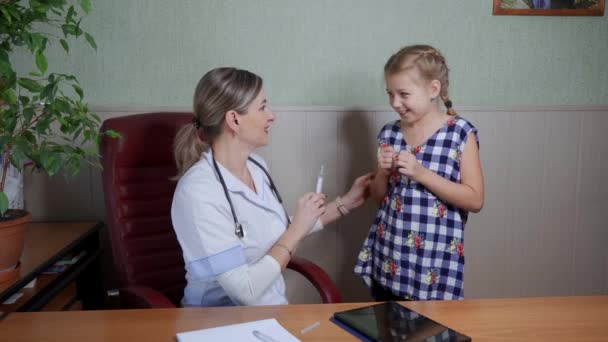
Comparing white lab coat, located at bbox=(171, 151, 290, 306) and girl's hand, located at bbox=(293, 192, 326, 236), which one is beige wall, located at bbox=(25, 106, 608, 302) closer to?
white lab coat, located at bbox=(171, 151, 290, 306)

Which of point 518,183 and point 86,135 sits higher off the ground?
point 86,135

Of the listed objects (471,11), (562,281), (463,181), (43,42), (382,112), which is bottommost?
(562,281)

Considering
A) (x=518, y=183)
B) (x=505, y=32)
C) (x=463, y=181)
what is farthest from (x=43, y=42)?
(x=518, y=183)

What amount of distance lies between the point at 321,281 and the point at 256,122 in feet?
1.63

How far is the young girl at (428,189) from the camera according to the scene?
1.60 metres

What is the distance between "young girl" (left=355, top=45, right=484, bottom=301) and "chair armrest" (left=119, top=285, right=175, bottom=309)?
29.1 inches

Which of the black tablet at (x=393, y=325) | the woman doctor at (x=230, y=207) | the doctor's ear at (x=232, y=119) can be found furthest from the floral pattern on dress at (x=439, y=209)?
the doctor's ear at (x=232, y=119)

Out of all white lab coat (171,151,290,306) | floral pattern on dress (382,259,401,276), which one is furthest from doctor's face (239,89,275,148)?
floral pattern on dress (382,259,401,276)

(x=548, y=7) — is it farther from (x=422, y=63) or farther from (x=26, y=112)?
(x=26, y=112)

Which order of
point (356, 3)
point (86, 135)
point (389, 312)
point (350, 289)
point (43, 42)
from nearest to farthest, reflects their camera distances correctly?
1. point (389, 312)
2. point (43, 42)
3. point (86, 135)
4. point (356, 3)
5. point (350, 289)

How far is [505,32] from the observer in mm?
2211

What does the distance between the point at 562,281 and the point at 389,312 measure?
169cm

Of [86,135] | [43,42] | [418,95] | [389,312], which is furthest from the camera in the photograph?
[418,95]

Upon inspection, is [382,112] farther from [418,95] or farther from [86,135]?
[86,135]
